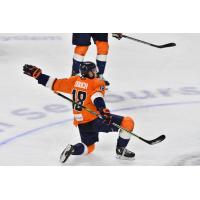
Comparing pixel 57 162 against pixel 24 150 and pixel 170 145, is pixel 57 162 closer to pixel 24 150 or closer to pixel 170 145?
pixel 24 150

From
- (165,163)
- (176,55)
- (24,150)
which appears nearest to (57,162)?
(24,150)

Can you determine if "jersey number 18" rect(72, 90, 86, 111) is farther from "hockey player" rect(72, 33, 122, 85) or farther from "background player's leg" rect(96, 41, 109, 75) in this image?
"background player's leg" rect(96, 41, 109, 75)

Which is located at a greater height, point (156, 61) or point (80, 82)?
point (80, 82)

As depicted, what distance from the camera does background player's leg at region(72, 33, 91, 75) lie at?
7551mm

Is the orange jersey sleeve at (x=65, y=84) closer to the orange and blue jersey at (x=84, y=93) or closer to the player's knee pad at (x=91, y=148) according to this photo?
the orange and blue jersey at (x=84, y=93)

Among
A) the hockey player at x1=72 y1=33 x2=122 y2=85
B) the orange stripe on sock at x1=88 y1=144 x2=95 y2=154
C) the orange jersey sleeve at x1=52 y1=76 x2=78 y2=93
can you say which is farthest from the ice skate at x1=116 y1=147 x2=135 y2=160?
the hockey player at x1=72 y1=33 x2=122 y2=85

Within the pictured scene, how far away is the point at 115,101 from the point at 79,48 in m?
0.79

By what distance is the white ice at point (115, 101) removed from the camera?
5.94 m

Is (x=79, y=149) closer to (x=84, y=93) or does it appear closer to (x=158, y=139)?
(x=84, y=93)

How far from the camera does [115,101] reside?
7.23 m

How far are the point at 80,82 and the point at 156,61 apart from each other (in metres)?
3.08

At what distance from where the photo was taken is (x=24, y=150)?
6.00 meters

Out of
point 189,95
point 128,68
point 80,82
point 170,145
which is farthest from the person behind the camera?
point 128,68

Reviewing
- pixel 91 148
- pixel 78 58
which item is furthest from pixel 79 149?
pixel 78 58
